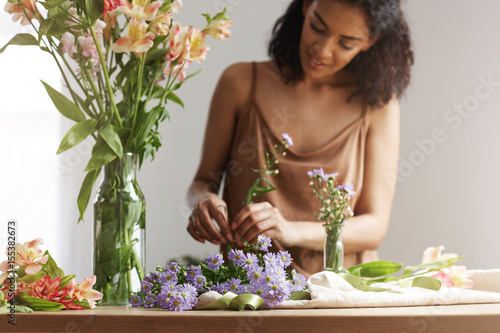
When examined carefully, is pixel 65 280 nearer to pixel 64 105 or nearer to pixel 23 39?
pixel 64 105

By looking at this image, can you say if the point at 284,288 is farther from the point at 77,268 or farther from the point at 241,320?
the point at 77,268

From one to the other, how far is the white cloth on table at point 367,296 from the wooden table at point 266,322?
4cm

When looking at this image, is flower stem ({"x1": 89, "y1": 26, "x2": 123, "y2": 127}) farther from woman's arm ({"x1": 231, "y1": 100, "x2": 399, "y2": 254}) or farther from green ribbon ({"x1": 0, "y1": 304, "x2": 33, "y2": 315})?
woman's arm ({"x1": 231, "y1": 100, "x2": 399, "y2": 254})

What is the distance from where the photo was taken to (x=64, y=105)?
95cm

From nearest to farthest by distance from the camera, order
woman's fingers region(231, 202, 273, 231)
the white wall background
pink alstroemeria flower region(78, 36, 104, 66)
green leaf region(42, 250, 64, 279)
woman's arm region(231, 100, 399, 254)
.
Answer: green leaf region(42, 250, 64, 279)
pink alstroemeria flower region(78, 36, 104, 66)
woman's fingers region(231, 202, 273, 231)
woman's arm region(231, 100, 399, 254)
the white wall background

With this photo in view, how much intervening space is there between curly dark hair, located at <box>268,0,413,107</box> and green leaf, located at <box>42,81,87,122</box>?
0.93 meters

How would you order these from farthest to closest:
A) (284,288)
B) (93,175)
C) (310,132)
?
(310,132) < (93,175) < (284,288)

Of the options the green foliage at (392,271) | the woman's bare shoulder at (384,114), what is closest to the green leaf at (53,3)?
the green foliage at (392,271)

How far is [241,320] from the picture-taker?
662 mm

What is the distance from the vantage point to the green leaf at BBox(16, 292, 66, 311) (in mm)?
777

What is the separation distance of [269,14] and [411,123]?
1.76 feet

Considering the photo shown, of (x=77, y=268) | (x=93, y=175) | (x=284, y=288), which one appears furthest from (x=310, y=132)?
(x=284, y=288)

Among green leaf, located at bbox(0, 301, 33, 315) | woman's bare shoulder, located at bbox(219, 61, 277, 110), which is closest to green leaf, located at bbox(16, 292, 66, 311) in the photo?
green leaf, located at bbox(0, 301, 33, 315)

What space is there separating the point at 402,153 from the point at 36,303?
127cm
